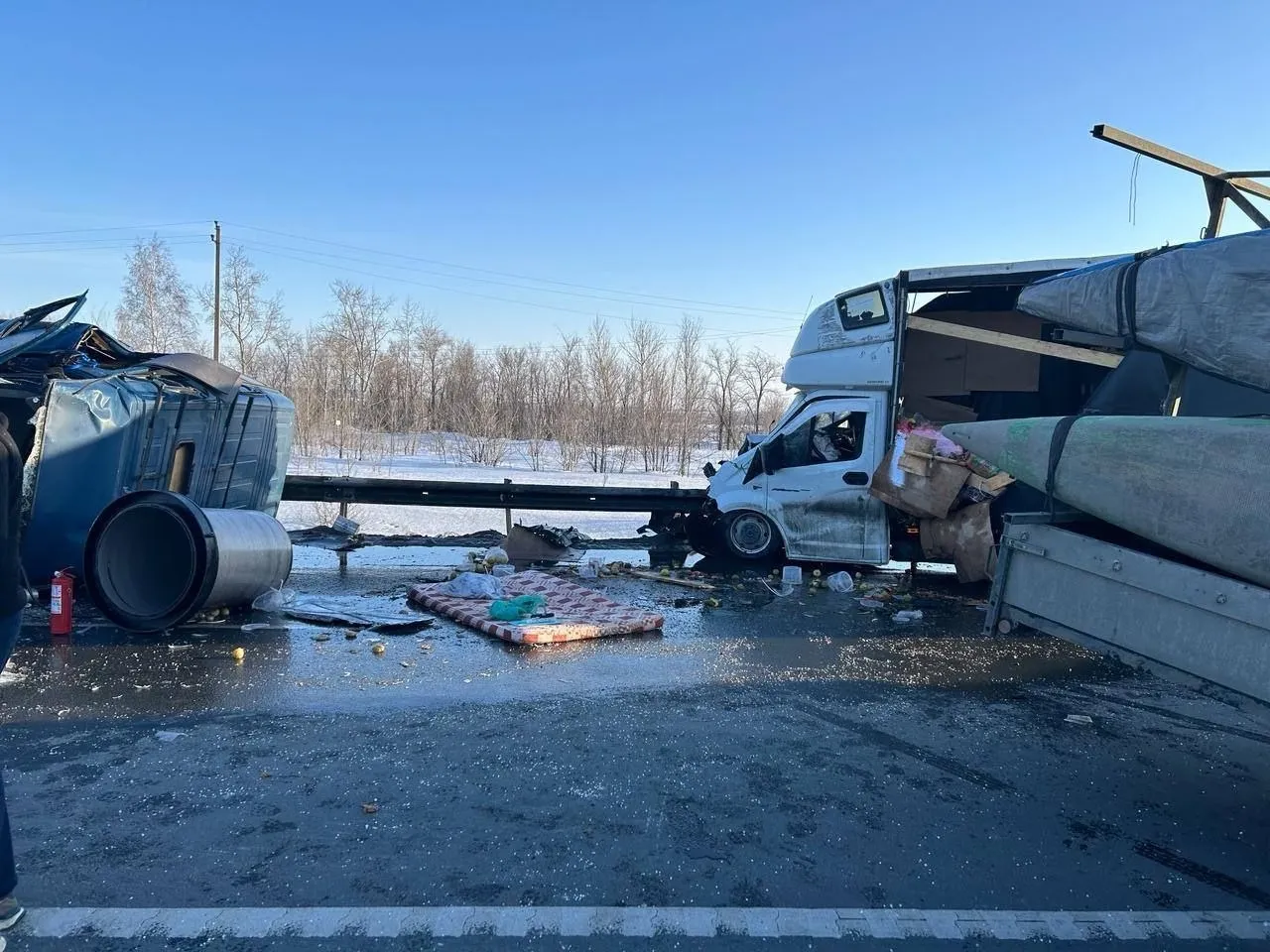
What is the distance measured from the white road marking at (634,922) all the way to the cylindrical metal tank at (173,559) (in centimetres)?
433

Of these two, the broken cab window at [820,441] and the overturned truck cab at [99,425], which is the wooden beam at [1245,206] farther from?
the overturned truck cab at [99,425]

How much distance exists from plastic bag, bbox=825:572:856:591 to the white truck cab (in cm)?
30

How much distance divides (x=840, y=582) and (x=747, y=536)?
1.34m

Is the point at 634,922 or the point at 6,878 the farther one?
the point at 634,922

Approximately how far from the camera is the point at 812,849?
3.74 m

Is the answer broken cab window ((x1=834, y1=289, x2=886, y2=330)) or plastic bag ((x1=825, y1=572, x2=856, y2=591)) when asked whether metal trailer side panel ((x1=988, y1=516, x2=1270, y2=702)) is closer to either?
plastic bag ((x1=825, y1=572, x2=856, y2=591))

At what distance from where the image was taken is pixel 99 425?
827 cm

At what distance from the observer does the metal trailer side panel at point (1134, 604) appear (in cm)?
363

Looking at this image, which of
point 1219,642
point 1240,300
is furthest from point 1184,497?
point 1240,300

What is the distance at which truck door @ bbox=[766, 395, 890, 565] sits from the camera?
1007 cm

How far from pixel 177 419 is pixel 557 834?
7.42 metres

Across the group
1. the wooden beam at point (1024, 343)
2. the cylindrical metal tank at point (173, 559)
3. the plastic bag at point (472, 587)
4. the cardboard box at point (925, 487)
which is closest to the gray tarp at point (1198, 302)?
the wooden beam at point (1024, 343)

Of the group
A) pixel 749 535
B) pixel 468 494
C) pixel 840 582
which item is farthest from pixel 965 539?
pixel 468 494

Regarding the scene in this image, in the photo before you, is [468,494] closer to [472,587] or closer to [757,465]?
[472,587]
